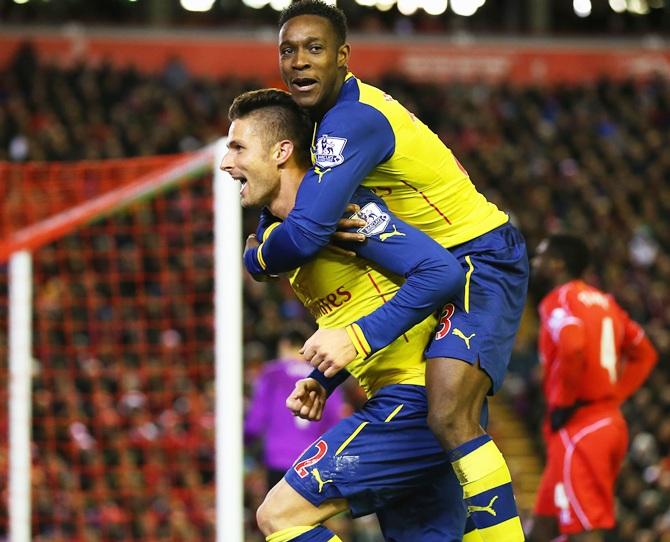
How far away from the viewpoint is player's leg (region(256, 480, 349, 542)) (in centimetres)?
411

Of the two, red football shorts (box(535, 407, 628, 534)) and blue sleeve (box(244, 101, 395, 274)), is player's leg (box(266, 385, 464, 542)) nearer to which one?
blue sleeve (box(244, 101, 395, 274))

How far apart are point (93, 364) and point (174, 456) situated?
129 cm

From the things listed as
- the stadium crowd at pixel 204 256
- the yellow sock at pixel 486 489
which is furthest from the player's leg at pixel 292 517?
the stadium crowd at pixel 204 256

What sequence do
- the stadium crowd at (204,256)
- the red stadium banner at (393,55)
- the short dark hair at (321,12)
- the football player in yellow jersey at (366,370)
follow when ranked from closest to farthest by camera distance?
1. the football player in yellow jersey at (366,370)
2. the short dark hair at (321,12)
3. the stadium crowd at (204,256)
4. the red stadium banner at (393,55)

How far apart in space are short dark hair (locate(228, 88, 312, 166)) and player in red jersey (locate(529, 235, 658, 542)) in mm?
2812

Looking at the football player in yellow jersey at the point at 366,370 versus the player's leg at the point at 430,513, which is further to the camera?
the player's leg at the point at 430,513

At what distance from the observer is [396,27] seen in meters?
24.2

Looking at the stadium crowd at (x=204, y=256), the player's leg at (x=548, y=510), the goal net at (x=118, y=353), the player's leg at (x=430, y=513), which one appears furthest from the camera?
the stadium crowd at (x=204, y=256)

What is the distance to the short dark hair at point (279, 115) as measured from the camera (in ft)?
14.3

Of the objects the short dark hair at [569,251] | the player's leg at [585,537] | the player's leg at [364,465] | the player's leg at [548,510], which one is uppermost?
the short dark hair at [569,251]

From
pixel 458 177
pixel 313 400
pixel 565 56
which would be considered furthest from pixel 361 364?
pixel 565 56

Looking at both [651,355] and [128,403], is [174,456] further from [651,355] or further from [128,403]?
[651,355]

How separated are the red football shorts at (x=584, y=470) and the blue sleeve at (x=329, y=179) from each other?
3.39 metres

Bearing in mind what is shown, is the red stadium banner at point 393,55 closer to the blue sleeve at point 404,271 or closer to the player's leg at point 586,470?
the player's leg at point 586,470
